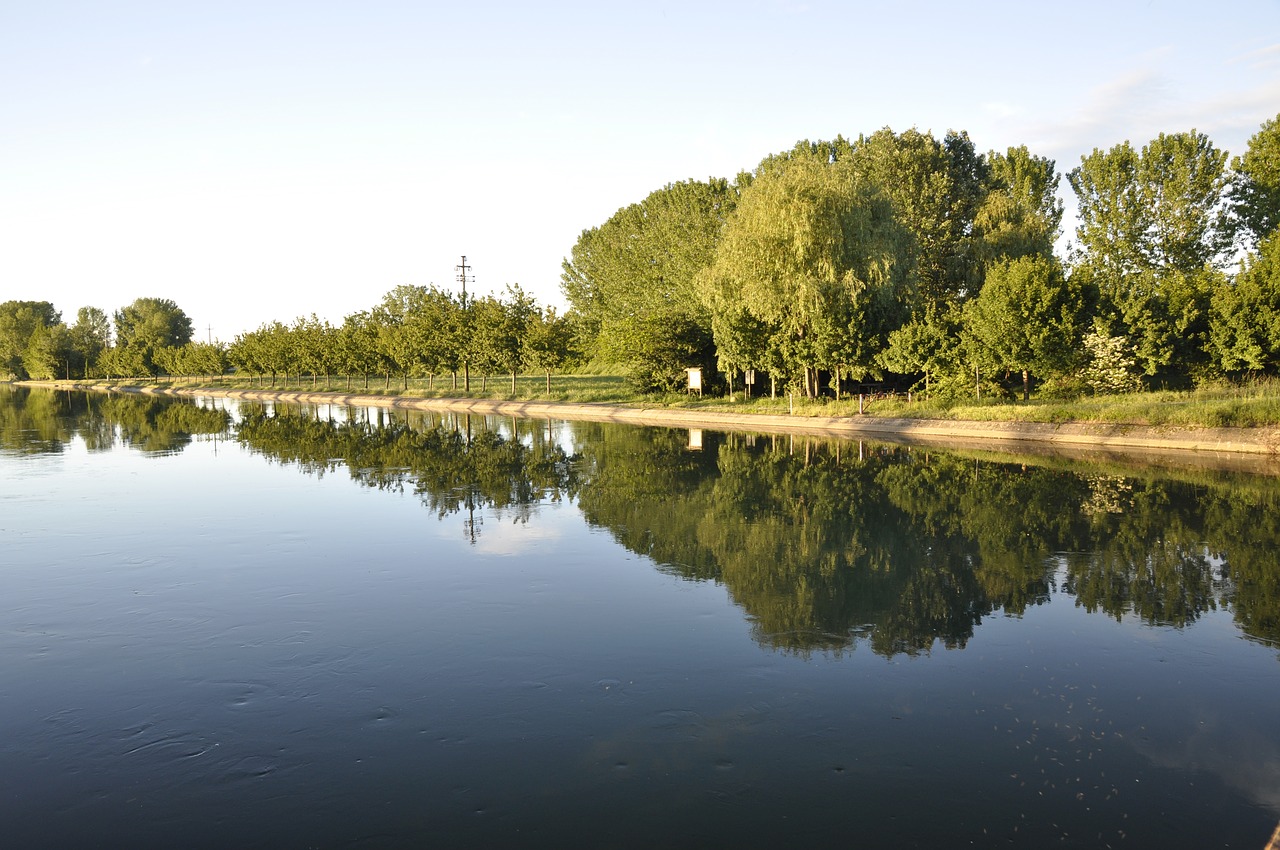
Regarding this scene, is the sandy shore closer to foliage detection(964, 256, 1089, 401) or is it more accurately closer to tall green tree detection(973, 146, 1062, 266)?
foliage detection(964, 256, 1089, 401)

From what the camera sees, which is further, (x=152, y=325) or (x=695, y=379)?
(x=152, y=325)

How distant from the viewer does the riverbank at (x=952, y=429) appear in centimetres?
2409

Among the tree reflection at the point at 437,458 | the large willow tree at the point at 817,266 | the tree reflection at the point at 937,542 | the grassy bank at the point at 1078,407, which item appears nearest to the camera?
the tree reflection at the point at 937,542

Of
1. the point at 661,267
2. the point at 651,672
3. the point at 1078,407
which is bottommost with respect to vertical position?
the point at 651,672


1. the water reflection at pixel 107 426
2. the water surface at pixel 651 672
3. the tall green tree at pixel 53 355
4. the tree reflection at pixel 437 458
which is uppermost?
the tall green tree at pixel 53 355

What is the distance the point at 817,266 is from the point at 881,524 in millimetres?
25570

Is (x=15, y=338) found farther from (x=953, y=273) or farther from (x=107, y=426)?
(x=953, y=273)

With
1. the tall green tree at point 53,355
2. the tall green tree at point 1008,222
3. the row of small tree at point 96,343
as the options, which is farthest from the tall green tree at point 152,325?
the tall green tree at point 1008,222

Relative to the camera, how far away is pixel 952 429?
101 ft

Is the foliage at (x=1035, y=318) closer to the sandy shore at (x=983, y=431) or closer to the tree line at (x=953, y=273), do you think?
the tree line at (x=953, y=273)

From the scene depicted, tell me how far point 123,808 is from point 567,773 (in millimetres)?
2838

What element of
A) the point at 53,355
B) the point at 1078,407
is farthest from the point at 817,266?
the point at 53,355

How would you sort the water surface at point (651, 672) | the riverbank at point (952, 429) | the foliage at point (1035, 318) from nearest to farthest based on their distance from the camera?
the water surface at point (651, 672) < the riverbank at point (952, 429) < the foliage at point (1035, 318)

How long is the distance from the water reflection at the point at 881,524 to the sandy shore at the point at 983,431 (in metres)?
3.70
